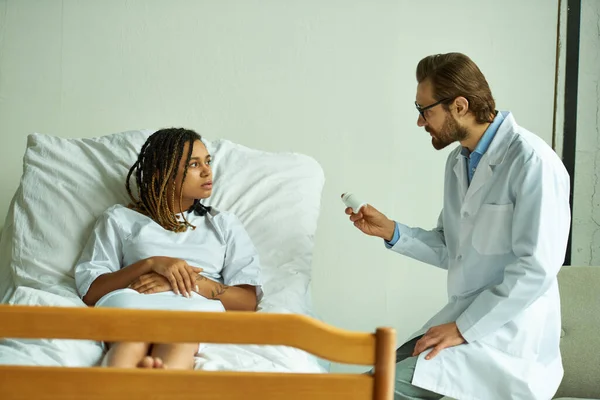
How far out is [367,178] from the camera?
263cm

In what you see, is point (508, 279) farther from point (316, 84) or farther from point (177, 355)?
point (316, 84)

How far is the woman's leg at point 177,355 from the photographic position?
1.67 m

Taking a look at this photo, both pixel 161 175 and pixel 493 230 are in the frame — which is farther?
pixel 161 175

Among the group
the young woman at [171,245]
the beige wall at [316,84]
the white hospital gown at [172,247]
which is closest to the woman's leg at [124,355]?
the young woman at [171,245]

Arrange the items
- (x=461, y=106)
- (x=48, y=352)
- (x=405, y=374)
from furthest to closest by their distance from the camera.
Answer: (x=461, y=106), (x=405, y=374), (x=48, y=352)

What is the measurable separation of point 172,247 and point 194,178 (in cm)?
20

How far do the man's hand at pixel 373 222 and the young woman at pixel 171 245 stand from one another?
12.1 inches

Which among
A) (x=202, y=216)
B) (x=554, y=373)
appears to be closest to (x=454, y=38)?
(x=202, y=216)

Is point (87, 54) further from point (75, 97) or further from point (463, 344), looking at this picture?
point (463, 344)

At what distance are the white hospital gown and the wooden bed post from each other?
3.20ft

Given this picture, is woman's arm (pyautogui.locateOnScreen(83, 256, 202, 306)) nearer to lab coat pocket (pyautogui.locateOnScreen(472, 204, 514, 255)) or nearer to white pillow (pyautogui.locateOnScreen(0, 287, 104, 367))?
white pillow (pyautogui.locateOnScreen(0, 287, 104, 367))

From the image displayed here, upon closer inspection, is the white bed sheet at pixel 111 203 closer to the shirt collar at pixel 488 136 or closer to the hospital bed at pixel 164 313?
the hospital bed at pixel 164 313

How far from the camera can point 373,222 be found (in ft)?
6.88

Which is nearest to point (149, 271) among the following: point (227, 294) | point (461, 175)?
point (227, 294)
